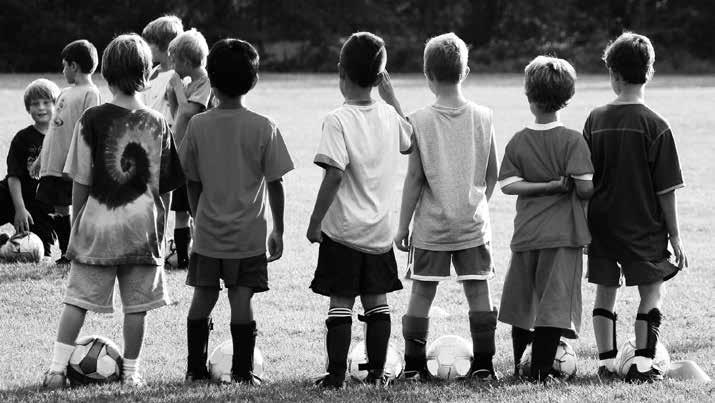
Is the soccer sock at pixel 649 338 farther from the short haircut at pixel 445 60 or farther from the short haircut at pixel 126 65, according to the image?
the short haircut at pixel 126 65

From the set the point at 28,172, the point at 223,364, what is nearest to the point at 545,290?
the point at 223,364

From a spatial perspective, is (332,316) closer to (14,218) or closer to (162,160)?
(162,160)

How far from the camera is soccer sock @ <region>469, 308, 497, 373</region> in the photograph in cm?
524

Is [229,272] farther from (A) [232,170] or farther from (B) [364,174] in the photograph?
(B) [364,174]

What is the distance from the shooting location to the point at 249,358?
204 inches

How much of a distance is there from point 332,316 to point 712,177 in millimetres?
11043

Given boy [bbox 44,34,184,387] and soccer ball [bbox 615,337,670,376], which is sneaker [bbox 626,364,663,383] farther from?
boy [bbox 44,34,184,387]

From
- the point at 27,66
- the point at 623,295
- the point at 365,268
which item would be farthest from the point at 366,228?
the point at 27,66

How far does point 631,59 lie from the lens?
207 inches

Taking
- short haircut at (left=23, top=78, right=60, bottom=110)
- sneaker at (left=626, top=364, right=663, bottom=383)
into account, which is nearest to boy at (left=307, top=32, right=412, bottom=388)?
sneaker at (left=626, top=364, right=663, bottom=383)

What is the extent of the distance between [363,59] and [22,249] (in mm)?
4688

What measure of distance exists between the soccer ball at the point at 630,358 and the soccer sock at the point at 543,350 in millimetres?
412

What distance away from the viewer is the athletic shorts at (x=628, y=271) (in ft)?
17.3

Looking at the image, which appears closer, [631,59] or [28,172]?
[631,59]
